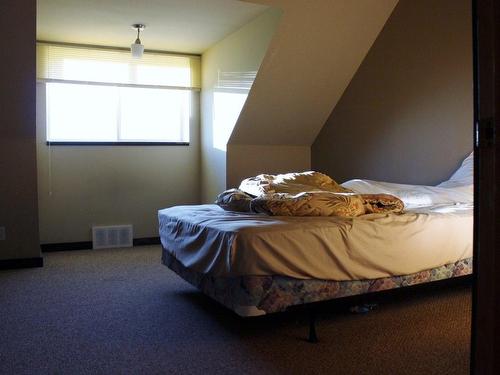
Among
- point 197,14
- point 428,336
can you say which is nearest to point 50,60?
point 197,14

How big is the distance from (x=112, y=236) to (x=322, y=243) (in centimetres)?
330

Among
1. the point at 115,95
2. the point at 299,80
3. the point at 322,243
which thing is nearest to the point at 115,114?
the point at 115,95

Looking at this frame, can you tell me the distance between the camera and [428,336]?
94.4 inches

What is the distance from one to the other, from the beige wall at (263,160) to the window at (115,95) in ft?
3.02

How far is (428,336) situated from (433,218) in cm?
68

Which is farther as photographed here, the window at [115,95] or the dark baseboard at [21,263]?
the window at [115,95]

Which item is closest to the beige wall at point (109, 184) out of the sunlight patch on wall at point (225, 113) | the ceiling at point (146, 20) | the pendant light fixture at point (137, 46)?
the sunlight patch on wall at point (225, 113)

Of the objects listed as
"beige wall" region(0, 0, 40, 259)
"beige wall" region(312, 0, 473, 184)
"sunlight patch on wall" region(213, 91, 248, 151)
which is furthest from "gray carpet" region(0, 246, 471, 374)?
"sunlight patch on wall" region(213, 91, 248, 151)

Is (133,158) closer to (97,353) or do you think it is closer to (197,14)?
(197,14)

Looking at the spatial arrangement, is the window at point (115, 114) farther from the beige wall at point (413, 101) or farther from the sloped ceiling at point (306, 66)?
the beige wall at point (413, 101)

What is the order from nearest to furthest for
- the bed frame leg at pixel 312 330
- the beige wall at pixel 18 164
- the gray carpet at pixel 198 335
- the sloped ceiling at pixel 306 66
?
the gray carpet at pixel 198 335 < the bed frame leg at pixel 312 330 < the beige wall at pixel 18 164 < the sloped ceiling at pixel 306 66

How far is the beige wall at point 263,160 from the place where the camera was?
4820 millimetres

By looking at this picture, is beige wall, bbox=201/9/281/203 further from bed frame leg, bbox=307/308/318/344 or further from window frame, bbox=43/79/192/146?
bed frame leg, bbox=307/308/318/344

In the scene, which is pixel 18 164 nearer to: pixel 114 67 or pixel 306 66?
pixel 114 67
